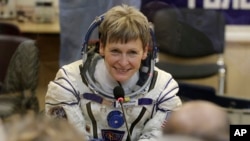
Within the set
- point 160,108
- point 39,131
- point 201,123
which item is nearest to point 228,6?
point 160,108

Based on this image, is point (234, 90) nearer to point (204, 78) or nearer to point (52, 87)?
point (204, 78)

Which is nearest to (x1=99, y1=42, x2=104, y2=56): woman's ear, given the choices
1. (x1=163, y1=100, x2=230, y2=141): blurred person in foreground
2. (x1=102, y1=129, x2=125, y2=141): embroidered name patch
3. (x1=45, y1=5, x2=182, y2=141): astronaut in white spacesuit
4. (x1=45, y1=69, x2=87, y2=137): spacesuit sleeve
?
(x1=45, y1=5, x2=182, y2=141): astronaut in white spacesuit

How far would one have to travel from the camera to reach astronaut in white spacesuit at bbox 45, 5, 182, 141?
5.75ft

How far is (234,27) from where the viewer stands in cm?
361

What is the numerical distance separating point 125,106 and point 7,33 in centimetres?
180

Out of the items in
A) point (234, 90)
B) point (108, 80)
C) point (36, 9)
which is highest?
point (36, 9)

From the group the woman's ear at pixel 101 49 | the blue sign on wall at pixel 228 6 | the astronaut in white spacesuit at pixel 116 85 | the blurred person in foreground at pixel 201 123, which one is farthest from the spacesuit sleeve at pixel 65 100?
the blue sign on wall at pixel 228 6

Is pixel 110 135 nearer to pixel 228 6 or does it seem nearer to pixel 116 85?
pixel 116 85

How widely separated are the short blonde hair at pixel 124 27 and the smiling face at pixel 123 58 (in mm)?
19

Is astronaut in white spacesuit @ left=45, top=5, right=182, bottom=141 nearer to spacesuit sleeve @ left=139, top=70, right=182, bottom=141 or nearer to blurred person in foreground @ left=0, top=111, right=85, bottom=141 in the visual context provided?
spacesuit sleeve @ left=139, top=70, right=182, bottom=141

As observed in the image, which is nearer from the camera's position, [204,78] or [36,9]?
[204,78]

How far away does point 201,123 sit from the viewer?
0.87 m

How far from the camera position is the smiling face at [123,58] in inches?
69.4

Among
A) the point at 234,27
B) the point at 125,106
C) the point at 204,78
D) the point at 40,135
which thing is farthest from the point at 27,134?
the point at 234,27
